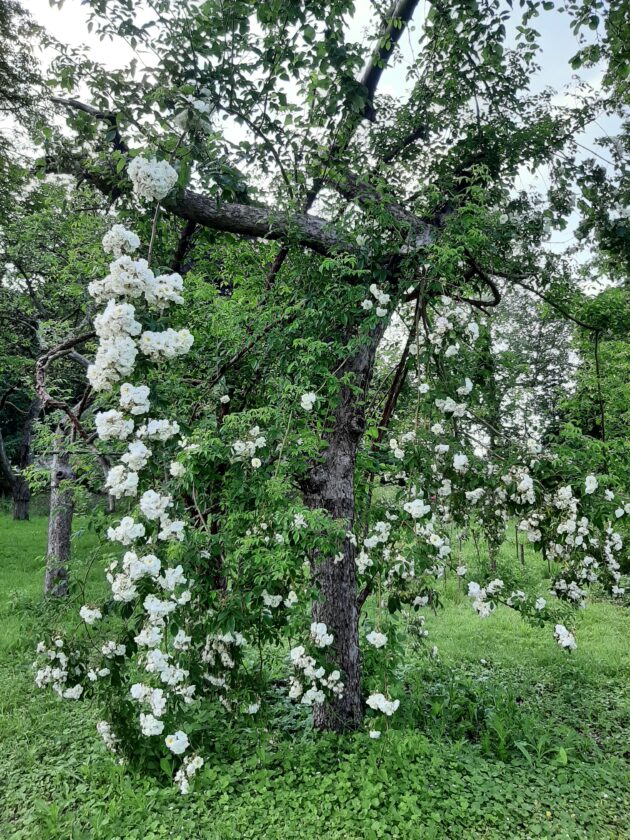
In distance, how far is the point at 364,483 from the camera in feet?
10.9

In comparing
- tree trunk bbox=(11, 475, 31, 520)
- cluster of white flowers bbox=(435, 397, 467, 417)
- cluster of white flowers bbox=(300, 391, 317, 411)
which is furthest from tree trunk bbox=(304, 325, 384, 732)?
tree trunk bbox=(11, 475, 31, 520)

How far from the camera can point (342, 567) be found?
10.8ft

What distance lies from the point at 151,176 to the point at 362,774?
3.08m

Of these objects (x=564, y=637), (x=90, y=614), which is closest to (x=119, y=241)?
(x=90, y=614)

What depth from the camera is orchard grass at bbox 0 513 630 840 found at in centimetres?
257

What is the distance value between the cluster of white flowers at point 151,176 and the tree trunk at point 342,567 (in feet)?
4.90

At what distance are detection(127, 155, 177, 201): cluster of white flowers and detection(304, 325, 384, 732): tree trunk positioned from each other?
149cm

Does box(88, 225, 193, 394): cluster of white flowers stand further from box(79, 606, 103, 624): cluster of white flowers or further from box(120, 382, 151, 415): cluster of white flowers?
box(79, 606, 103, 624): cluster of white flowers

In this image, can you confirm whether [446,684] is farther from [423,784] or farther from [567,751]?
[423,784]

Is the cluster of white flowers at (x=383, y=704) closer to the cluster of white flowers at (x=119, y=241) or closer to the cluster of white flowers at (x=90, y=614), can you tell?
the cluster of white flowers at (x=90, y=614)

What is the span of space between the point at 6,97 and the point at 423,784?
857 cm

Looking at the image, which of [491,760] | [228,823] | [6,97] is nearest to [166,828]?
[228,823]

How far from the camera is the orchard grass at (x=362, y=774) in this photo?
2.57 m

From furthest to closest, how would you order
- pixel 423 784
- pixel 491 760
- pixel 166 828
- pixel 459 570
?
pixel 491 760
pixel 459 570
pixel 423 784
pixel 166 828
